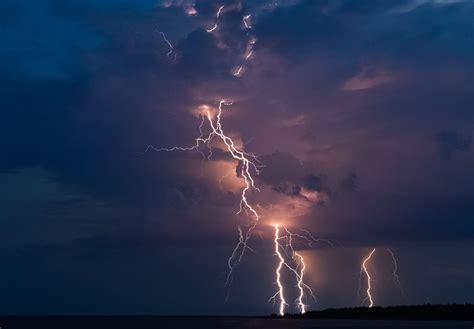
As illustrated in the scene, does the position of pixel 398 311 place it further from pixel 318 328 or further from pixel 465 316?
pixel 318 328

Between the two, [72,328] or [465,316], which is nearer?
[72,328]

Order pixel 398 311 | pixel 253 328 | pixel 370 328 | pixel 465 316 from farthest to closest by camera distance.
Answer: pixel 398 311, pixel 465 316, pixel 253 328, pixel 370 328

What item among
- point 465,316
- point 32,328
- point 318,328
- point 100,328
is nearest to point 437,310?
point 465,316

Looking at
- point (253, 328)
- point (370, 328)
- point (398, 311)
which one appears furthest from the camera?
point (398, 311)

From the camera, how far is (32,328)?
87500 millimetres

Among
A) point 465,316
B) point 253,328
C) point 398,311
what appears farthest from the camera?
point 398,311

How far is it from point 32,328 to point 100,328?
7712 mm

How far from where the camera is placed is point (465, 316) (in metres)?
110

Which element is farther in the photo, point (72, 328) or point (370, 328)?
point (72, 328)

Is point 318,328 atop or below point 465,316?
below

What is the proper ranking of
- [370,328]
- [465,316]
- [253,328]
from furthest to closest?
[465,316] → [253,328] → [370,328]

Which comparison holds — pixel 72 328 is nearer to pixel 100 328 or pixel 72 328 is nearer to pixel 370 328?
pixel 100 328

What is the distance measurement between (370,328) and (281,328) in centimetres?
945

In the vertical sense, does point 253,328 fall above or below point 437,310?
below
